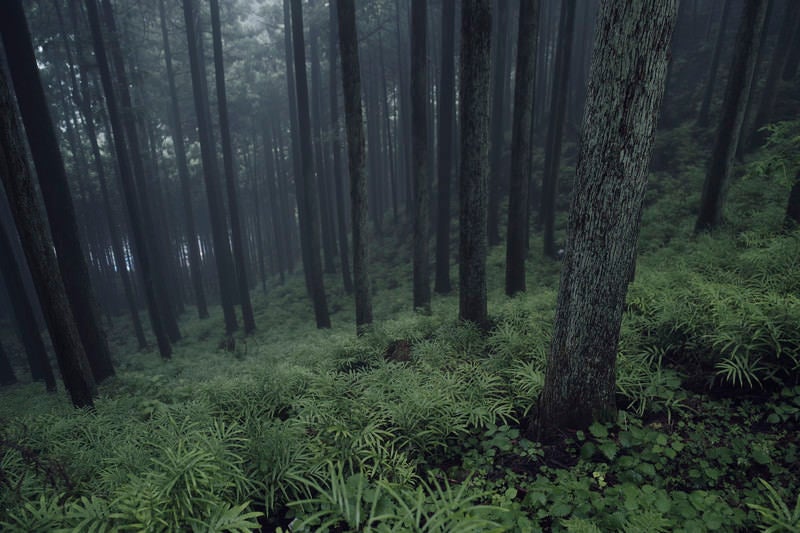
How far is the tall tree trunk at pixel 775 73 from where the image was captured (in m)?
14.4

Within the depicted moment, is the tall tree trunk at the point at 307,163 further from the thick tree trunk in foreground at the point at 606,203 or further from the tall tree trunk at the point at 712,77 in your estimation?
the tall tree trunk at the point at 712,77

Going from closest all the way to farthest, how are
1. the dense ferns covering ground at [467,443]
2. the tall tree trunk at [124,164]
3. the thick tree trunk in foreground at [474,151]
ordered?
the dense ferns covering ground at [467,443] < the thick tree trunk in foreground at [474,151] < the tall tree trunk at [124,164]

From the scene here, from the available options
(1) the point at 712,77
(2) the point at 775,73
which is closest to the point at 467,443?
(2) the point at 775,73

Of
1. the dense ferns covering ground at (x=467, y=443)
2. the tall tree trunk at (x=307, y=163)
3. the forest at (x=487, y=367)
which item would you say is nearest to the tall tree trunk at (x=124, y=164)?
the forest at (x=487, y=367)

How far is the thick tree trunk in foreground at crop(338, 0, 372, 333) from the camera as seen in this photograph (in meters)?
9.27

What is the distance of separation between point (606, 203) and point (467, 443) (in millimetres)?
2976

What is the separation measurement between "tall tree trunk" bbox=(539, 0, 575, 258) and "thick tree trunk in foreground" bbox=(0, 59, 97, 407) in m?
14.3

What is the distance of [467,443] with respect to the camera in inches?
169

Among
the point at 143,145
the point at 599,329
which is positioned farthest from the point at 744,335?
the point at 143,145

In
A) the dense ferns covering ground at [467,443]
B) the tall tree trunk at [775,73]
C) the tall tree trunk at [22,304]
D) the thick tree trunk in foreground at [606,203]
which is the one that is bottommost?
the tall tree trunk at [22,304]

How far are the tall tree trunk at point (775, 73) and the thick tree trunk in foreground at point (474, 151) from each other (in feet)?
48.1

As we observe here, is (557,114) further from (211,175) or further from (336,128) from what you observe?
(211,175)

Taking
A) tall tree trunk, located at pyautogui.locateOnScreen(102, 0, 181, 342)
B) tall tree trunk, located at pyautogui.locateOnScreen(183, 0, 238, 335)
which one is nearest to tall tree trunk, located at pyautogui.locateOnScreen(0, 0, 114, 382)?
tall tree trunk, located at pyautogui.locateOnScreen(102, 0, 181, 342)

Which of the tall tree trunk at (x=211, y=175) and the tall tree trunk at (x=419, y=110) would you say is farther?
the tall tree trunk at (x=211, y=175)
